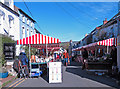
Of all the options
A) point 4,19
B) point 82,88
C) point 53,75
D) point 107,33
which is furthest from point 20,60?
point 107,33

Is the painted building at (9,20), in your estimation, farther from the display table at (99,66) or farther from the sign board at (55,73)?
the display table at (99,66)

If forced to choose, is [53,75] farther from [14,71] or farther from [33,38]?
[14,71]

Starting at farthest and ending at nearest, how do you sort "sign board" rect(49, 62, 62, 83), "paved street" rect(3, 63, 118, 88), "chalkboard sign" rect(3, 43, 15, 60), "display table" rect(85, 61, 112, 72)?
"chalkboard sign" rect(3, 43, 15, 60), "display table" rect(85, 61, 112, 72), "sign board" rect(49, 62, 62, 83), "paved street" rect(3, 63, 118, 88)

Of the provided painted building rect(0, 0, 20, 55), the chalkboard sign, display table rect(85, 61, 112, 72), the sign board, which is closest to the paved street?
the sign board

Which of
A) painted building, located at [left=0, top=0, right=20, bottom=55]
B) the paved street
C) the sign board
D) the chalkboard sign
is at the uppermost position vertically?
painted building, located at [left=0, top=0, right=20, bottom=55]

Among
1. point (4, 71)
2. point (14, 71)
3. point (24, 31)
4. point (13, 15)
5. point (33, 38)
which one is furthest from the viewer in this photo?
point (24, 31)

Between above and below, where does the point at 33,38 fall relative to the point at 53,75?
above

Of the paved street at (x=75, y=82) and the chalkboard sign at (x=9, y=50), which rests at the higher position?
the chalkboard sign at (x=9, y=50)

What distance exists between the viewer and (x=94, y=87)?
672 centimetres

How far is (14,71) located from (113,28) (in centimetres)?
1929

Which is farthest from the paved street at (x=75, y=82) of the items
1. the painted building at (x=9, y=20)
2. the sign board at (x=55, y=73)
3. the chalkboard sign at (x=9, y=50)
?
the painted building at (x=9, y=20)

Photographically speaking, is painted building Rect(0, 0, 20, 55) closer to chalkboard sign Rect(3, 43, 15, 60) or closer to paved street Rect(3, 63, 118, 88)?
chalkboard sign Rect(3, 43, 15, 60)

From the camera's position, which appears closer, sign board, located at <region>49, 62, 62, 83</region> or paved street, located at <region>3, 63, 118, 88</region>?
paved street, located at <region>3, 63, 118, 88</region>

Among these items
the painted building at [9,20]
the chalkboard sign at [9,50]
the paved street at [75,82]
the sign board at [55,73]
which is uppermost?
the painted building at [9,20]
